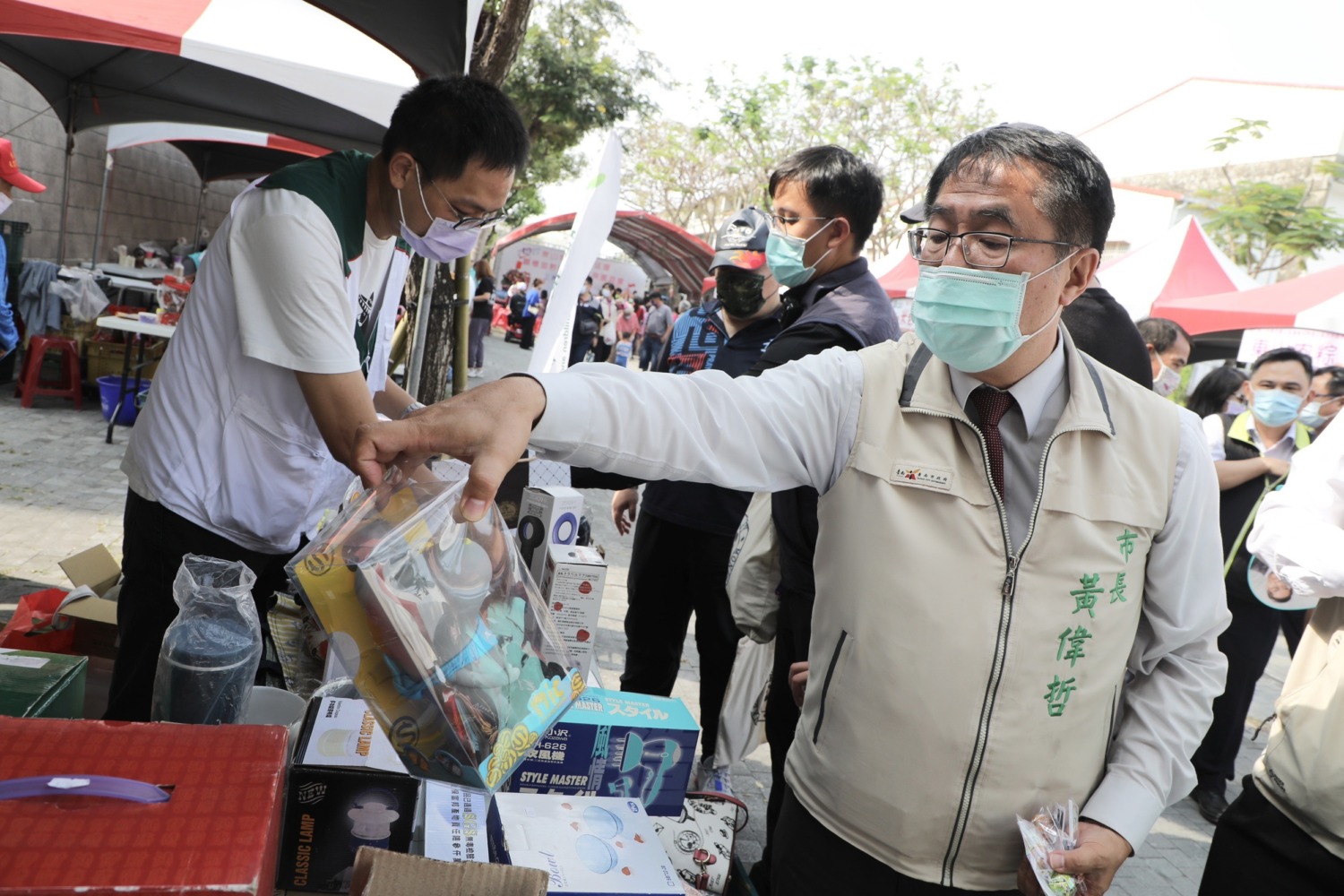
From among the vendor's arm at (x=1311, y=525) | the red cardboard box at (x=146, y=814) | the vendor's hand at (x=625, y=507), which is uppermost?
the vendor's arm at (x=1311, y=525)

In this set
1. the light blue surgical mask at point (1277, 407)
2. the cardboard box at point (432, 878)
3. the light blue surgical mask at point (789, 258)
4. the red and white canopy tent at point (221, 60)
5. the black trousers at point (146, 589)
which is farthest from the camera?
the red and white canopy tent at point (221, 60)

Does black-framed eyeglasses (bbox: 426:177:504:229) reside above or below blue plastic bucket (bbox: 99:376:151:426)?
above

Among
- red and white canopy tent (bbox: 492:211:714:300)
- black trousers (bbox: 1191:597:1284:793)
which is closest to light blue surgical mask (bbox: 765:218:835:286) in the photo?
black trousers (bbox: 1191:597:1284:793)

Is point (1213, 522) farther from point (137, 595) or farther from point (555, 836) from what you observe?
point (137, 595)

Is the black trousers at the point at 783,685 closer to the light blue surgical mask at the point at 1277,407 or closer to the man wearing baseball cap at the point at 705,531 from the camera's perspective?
the man wearing baseball cap at the point at 705,531

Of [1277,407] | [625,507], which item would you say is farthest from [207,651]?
[1277,407]

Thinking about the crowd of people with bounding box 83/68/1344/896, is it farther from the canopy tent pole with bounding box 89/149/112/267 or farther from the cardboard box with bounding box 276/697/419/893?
the canopy tent pole with bounding box 89/149/112/267

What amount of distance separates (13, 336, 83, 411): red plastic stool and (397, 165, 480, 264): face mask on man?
25.3 feet

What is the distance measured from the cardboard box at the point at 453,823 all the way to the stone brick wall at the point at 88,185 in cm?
1049

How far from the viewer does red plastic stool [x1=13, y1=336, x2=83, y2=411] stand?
820cm

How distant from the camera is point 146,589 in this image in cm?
202

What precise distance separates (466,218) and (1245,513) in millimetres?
3945

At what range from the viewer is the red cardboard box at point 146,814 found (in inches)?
35.7

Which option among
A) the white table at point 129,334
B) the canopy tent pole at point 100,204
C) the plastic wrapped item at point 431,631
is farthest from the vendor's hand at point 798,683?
the canopy tent pole at point 100,204
